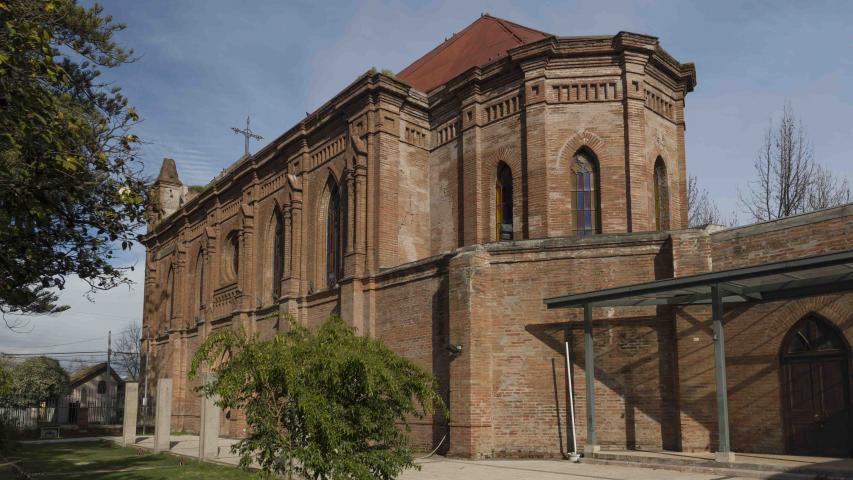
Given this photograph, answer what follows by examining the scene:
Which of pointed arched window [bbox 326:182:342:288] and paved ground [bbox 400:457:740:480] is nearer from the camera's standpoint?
paved ground [bbox 400:457:740:480]

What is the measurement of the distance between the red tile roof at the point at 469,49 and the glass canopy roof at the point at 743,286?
11.4 metres

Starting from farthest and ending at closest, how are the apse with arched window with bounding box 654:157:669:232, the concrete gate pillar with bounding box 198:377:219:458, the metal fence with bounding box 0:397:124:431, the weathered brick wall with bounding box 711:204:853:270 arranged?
the metal fence with bounding box 0:397:124:431 → the apse with arched window with bounding box 654:157:669:232 → the concrete gate pillar with bounding box 198:377:219:458 → the weathered brick wall with bounding box 711:204:853:270

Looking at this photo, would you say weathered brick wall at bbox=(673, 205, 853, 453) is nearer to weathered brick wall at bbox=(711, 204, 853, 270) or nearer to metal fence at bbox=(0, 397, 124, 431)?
weathered brick wall at bbox=(711, 204, 853, 270)

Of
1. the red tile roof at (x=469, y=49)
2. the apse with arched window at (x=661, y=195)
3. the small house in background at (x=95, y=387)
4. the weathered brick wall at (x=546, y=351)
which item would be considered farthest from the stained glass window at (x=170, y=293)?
the apse with arched window at (x=661, y=195)

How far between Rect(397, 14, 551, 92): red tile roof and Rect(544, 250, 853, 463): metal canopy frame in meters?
11.5

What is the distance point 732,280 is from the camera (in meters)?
13.3

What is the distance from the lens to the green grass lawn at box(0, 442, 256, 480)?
1611 cm

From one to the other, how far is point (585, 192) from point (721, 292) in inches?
277

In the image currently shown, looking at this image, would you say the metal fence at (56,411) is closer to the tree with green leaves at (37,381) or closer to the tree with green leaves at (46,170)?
the tree with green leaves at (37,381)

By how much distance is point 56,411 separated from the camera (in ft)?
173

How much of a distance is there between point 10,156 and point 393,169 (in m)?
14.2

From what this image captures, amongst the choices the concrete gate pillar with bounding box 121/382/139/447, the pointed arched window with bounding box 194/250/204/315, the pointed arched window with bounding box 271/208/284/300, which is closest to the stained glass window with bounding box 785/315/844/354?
the pointed arched window with bounding box 271/208/284/300

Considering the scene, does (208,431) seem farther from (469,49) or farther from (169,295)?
(169,295)

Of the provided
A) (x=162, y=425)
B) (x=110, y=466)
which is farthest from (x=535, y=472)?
(x=162, y=425)
